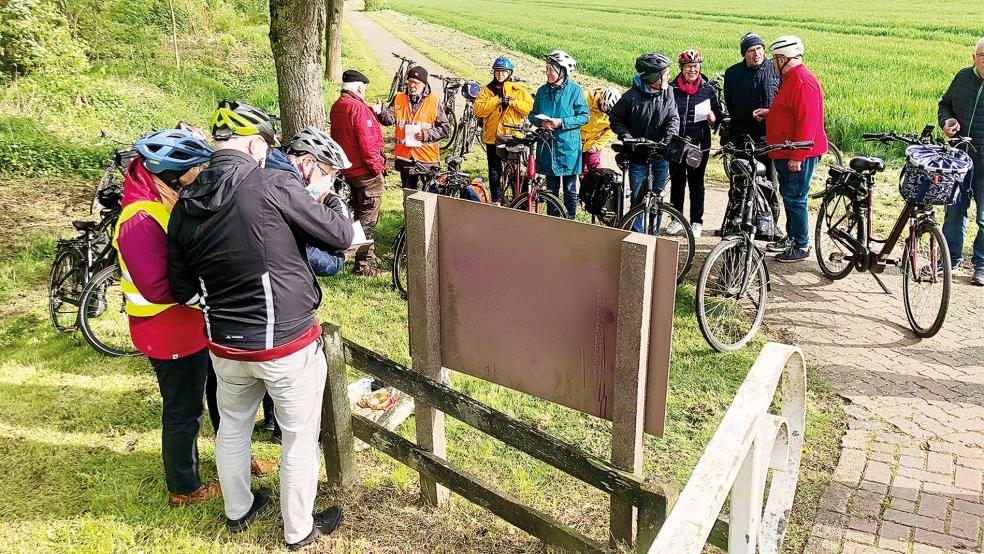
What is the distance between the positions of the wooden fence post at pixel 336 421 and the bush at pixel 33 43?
37.2 ft

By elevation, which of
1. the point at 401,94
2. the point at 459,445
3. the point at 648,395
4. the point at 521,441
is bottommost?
the point at 459,445

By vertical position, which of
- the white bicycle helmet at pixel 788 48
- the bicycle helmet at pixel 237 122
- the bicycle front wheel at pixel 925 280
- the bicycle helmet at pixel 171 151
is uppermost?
the white bicycle helmet at pixel 788 48

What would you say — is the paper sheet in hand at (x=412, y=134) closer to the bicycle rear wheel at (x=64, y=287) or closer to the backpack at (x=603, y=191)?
the backpack at (x=603, y=191)

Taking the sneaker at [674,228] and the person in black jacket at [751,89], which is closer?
the sneaker at [674,228]

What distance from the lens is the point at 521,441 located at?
118 inches

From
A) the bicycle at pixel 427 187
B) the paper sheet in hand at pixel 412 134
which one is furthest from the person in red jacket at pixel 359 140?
the paper sheet in hand at pixel 412 134

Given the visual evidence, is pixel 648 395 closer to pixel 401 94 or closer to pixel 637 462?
pixel 637 462

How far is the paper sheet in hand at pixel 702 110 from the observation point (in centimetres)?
769

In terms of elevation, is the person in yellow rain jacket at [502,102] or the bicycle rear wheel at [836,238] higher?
the person in yellow rain jacket at [502,102]

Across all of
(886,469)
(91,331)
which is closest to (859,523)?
(886,469)

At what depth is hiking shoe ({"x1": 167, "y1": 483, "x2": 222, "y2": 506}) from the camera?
3.79m

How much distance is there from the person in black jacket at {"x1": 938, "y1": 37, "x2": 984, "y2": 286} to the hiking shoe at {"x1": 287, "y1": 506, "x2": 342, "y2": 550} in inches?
237

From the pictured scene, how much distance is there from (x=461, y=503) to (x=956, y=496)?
2.61 m

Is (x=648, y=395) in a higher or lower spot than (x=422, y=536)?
higher
